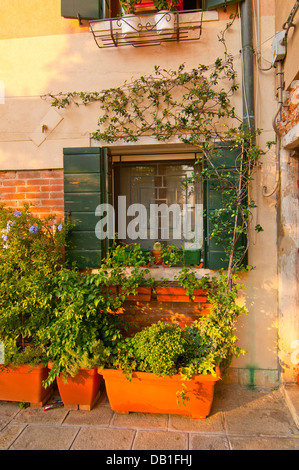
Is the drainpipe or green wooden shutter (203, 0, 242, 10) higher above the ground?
green wooden shutter (203, 0, 242, 10)

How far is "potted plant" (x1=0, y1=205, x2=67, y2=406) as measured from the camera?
2.92 m

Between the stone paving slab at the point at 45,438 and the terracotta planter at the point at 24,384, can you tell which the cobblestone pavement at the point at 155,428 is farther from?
the terracotta planter at the point at 24,384

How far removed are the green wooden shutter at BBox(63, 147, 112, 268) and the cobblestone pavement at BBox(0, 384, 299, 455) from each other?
148 centimetres

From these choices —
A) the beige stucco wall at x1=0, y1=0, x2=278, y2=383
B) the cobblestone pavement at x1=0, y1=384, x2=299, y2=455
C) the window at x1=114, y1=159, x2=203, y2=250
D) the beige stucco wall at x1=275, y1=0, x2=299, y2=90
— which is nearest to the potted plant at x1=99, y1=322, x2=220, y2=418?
the cobblestone pavement at x1=0, y1=384, x2=299, y2=455

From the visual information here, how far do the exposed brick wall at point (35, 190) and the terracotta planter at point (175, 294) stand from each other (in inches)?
56.2

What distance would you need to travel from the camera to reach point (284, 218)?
3.19 m

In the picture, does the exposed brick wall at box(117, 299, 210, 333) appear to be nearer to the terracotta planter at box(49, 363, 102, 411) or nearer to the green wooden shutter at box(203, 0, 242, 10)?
the terracotta planter at box(49, 363, 102, 411)

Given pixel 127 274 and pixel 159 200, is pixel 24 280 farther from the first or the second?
pixel 159 200

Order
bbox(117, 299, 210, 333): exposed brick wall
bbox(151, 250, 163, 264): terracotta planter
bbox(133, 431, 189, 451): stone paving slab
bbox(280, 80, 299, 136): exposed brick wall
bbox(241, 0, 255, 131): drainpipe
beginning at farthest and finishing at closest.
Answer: bbox(151, 250, 163, 264): terracotta planter → bbox(117, 299, 210, 333): exposed brick wall → bbox(241, 0, 255, 131): drainpipe → bbox(280, 80, 299, 136): exposed brick wall → bbox(133, 431, 189, 451): stone paving slab

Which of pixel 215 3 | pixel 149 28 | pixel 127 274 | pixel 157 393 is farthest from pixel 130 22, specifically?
pixel 157 393

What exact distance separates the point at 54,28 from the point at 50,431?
408 cm

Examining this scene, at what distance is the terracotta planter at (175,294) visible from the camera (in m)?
3.24

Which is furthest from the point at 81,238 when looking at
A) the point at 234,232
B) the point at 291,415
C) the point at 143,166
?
the point at 291,415

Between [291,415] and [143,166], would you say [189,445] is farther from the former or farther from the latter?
[143,166]
